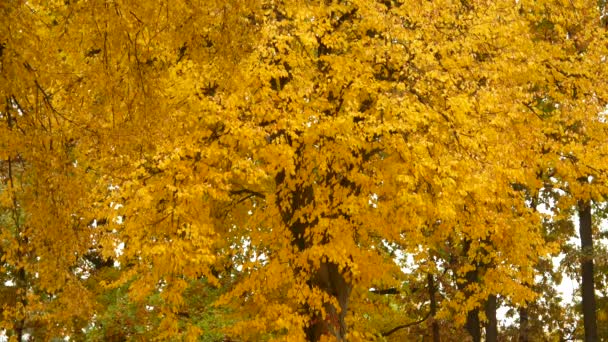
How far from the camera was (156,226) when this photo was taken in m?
13.2

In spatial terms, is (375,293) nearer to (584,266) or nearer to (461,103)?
(584,266)

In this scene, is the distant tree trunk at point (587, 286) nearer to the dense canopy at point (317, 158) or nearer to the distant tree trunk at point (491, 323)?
the distant tree trunk at point (491, 323)

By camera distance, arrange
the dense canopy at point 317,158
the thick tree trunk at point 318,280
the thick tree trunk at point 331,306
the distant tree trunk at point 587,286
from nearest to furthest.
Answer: the dense canopy at point 317,158 < the thick tree trunk at point 318,280 < the thick tree trunk at point 331,306 < the distant tree trunk at point 587,286

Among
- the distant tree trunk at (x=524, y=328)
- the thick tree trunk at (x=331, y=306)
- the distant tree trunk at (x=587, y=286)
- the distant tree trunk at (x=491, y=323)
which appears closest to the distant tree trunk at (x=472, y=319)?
the distant tree trunk at (x=491, y=323)

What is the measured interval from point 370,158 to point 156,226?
12.6ft

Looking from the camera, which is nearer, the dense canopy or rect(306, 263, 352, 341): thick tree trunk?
the dense canopy

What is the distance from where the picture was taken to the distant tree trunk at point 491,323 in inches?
750

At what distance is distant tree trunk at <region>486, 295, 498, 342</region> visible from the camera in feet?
62.5

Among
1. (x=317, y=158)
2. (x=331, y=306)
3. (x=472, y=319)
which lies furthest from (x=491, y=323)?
(x=317, y=158)

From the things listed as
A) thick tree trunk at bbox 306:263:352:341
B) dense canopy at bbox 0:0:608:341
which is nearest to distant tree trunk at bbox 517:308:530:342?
dense canopy at bbox 0:0:608:341

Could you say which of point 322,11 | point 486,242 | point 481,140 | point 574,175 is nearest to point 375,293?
point 486,242

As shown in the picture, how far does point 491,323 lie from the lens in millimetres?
19141

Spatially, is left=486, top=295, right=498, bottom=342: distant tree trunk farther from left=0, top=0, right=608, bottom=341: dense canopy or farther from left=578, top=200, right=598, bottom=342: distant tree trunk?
left=578, top=200, right=598, bottom=342: distant tree trunk

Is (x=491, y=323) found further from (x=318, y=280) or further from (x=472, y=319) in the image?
(x=318, y=280)
